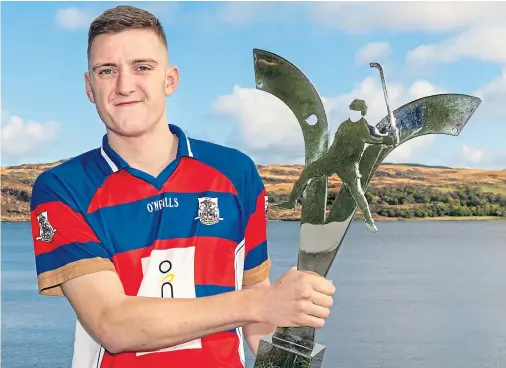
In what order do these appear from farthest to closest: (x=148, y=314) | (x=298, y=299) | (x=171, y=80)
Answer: (x=171, y=80) < (x=148, y=314) < (x=298, y=299)

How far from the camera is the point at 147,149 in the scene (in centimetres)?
241

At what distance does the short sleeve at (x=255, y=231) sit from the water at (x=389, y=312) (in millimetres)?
15707

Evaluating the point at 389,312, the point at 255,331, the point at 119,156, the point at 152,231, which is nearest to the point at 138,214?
the point at 152,231

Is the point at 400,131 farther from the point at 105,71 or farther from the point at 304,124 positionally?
the point at 105,71

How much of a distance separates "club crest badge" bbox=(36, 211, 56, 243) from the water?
16.0 m

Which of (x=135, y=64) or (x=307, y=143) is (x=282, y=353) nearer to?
(x=307, y=143)

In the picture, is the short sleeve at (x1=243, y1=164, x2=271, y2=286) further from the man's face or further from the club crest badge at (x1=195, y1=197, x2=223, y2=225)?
Result: the man's face

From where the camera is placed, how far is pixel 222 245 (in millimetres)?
2400

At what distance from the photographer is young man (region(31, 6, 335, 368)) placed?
2.25m

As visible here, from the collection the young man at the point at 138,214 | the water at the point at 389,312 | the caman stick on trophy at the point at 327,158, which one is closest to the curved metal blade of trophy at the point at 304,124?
the caman stick on trophy at the point at 327,158

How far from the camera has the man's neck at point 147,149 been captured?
2.40 metres

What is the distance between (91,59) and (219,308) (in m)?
0.84

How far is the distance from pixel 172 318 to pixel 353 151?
63 centimetres

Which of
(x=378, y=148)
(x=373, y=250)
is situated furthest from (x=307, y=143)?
(x=373, y=250)
